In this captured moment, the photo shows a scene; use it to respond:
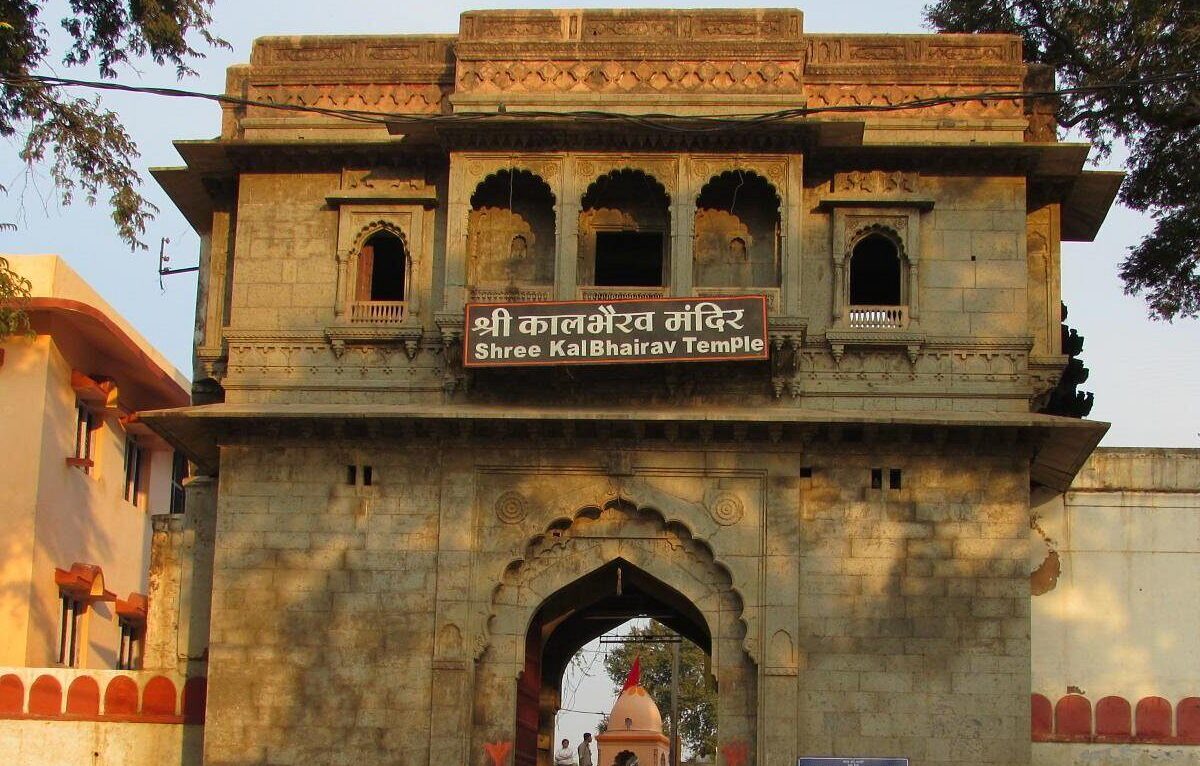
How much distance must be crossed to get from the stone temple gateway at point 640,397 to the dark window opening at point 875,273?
0.28 feet

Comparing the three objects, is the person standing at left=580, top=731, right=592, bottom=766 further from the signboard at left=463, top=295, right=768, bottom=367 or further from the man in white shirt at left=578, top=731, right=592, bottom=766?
the signboard at left=463, top=295, right=768, bottom=367

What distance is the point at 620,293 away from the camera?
23.0 m

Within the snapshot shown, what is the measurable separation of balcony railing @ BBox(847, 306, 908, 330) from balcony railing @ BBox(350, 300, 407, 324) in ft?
18.3

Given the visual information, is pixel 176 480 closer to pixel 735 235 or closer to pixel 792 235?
pixel 735 235

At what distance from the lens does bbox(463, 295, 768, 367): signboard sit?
22.1 m

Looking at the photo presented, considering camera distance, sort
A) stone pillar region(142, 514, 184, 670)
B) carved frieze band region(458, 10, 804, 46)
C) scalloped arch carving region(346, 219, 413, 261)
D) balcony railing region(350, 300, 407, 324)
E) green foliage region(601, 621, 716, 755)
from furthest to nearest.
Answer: green foliage region(601, 621, 716, 755) → stone pillar region(142, 514, 184, 670) → scalloped arch carving region(346, 219, 413, 261) → carved frieze band region(458, 10, 804, 46) → balcony railing region(350, 300, 407, 324)

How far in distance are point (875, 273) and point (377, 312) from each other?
650 centimetres

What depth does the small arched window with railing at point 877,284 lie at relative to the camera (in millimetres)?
23219

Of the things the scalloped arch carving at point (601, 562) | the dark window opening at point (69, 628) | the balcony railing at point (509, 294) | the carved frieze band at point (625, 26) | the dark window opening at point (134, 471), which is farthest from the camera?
the dark window opening at point (134, 471)

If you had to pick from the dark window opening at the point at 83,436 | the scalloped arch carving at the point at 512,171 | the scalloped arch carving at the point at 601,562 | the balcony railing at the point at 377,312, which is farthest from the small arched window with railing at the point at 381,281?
the dark window opening at the point at 83,436

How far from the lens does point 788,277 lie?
75.2ft

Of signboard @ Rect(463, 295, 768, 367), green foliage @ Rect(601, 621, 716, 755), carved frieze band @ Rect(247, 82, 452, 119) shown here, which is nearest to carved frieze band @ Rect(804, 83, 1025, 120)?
signboard @ Rect(463, 295, 768, 367)

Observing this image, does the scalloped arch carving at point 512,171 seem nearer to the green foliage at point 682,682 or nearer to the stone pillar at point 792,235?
the stone pillar at point 792,235

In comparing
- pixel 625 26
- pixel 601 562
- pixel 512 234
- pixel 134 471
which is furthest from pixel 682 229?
pixel 134 471
